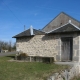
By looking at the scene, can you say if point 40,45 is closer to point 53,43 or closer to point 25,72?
point 53,43

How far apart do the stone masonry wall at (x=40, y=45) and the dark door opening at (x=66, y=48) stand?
22.3 inches

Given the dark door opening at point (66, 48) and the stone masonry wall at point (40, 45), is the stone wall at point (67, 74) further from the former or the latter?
the stone masonry wall at point (40, 45)

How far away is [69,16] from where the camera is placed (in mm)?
22531

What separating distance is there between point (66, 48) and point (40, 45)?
2.75m

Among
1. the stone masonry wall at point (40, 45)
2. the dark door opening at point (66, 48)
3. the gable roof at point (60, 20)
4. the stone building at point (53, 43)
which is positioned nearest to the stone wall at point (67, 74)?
the stone building at point (53, 43)

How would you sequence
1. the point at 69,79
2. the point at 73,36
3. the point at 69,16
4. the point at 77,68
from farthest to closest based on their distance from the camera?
the point at 69,16
the point at 73,36
the point at 77,68
the point at 69,79

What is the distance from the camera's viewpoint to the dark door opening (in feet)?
50.1

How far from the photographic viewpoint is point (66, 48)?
609 inches

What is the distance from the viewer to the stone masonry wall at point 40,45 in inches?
631

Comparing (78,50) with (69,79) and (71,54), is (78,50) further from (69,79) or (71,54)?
(69,79)

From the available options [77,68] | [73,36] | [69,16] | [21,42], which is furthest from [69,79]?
[69,16]

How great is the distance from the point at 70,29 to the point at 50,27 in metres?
8.54

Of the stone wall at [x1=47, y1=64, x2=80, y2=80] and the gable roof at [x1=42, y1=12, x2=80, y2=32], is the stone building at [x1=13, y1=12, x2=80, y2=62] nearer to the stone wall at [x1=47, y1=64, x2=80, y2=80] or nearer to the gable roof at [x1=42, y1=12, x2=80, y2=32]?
the stone wall at [x1=47, y1=64, x2=80, y2=80]

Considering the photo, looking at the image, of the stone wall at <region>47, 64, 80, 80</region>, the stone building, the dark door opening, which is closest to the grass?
the stone wall at <region>47, 64, 80, 80</region>
